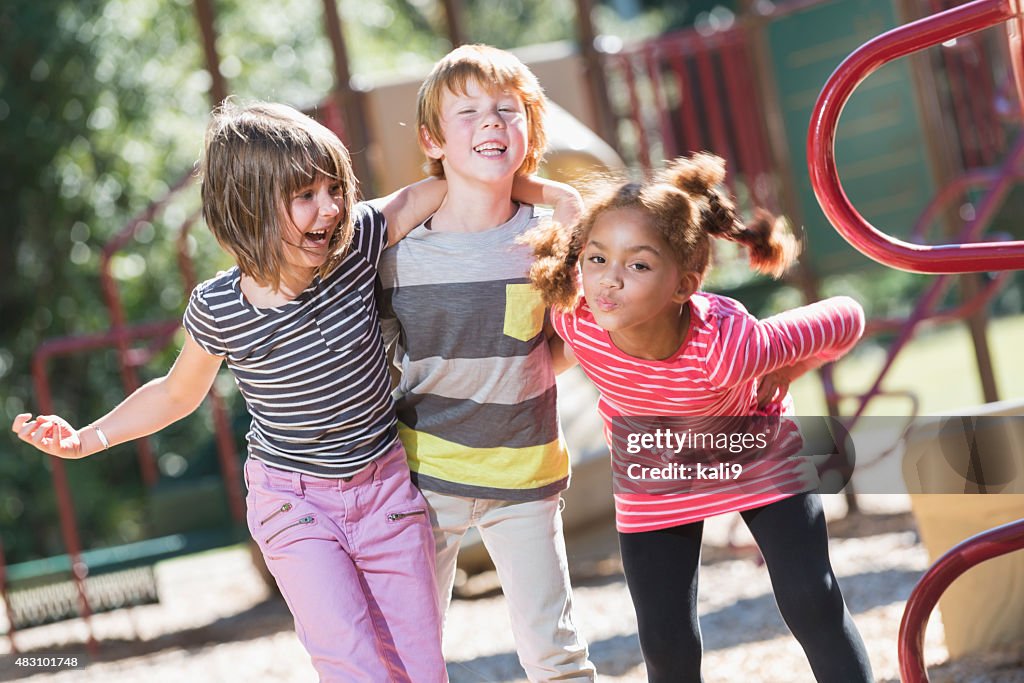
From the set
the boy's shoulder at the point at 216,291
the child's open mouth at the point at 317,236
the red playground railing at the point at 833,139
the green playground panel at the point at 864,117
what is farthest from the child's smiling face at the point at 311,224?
the green playground panel at the point at 864,117

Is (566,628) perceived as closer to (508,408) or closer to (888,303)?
(508,408)

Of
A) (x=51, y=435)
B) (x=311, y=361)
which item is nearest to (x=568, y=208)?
(x=311, y=361)

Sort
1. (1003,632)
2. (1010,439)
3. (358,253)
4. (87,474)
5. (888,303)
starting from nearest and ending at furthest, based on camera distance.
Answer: (358,253) < (1010,439) < (1003,632) < (87,474) < (888,303)

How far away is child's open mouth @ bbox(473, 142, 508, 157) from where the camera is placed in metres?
2.25

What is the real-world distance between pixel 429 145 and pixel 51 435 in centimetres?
89

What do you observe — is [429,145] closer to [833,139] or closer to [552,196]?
[552,196]

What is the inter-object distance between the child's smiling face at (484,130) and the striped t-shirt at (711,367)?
0.31m

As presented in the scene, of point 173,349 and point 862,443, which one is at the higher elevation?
point 173,349

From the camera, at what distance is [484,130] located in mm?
2240

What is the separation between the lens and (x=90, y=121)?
9.32 m

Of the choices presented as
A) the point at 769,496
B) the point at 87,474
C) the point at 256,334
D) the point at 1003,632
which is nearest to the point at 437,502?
the point at 256,334

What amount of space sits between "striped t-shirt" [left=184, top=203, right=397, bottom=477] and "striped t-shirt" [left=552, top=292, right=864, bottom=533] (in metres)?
0.37

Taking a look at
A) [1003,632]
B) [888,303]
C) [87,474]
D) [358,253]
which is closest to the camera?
[358,253]

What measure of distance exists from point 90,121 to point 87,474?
272 centimetres
